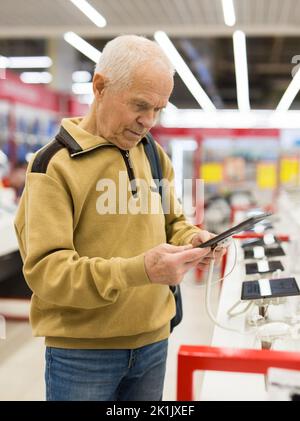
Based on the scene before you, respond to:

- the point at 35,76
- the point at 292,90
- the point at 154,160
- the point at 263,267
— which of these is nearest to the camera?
the point at 154,160

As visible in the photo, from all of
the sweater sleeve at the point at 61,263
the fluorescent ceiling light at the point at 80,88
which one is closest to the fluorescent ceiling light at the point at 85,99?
the fluorescent ceiling light at the point at 80,88

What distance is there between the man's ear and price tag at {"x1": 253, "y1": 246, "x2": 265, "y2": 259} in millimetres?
1576

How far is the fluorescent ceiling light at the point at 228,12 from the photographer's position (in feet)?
13.0

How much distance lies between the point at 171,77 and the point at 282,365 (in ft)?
2.27

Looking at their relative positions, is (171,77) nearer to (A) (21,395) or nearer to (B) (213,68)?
(A) (21,395)

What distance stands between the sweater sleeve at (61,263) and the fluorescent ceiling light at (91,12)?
3.24 meters

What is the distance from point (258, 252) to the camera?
2.60 metres

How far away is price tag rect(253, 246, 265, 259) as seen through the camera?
8.32ft

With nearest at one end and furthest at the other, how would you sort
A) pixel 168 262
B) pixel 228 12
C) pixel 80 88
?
pixel 168 262 → pixel 228 12 → pixel 80 88

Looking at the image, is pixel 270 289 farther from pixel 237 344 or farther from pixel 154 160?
pixel 154 160

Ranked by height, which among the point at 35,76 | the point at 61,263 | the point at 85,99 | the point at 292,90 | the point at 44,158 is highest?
the point at 35,76

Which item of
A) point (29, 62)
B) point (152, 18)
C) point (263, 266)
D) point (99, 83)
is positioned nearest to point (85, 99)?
point (29, 62)

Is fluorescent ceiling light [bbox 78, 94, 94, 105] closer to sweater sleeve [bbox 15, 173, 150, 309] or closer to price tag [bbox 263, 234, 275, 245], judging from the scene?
price tag [bbox 263, 234, 275, 245]

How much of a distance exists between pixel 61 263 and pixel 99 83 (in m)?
0.44
